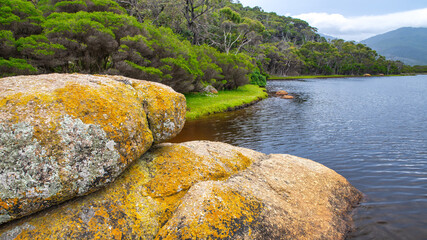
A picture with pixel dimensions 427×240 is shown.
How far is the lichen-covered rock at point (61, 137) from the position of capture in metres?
3.76

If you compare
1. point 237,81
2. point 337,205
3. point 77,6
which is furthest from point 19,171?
point 237,81

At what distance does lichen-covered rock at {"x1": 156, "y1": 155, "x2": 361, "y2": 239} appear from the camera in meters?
4.31

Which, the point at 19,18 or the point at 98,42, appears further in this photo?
the point at 98,42

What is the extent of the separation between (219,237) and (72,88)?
12.9 ft

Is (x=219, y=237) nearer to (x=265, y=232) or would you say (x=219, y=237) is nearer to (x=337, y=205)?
(x=265, y=232)

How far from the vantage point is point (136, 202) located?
4.84 meters

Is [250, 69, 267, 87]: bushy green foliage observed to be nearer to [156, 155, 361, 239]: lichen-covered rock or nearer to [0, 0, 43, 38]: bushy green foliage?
[0, 0, 43, 38]: bushy green foliage

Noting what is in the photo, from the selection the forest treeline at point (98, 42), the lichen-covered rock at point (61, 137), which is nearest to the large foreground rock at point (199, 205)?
the lichen-covered rock at point (61, 137)

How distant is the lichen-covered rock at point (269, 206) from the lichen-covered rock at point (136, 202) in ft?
1.40

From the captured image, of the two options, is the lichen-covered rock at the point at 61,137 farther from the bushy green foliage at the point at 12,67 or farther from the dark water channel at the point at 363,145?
the bushy green foliage at the point at 12,67

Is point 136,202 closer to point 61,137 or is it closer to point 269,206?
point 61,137

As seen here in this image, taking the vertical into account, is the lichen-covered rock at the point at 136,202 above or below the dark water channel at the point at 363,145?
above

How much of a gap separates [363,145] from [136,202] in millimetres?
14857

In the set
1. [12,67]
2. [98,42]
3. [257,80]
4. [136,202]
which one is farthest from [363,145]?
[257,80]
